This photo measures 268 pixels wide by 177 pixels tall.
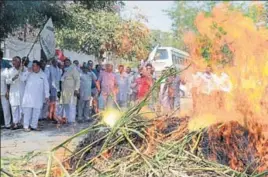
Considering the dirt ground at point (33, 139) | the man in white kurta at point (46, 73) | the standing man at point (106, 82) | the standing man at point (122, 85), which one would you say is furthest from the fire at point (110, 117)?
the standing man at point (122, 85)

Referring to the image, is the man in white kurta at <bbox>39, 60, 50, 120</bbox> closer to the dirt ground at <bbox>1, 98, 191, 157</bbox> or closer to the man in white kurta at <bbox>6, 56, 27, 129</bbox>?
the dirt ground at <bbox>1, 98, 191, 157</bbox>

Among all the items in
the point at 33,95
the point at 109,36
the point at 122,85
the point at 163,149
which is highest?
the point at 109,36

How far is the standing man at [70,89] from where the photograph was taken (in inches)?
499

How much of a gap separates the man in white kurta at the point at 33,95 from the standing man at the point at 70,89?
4.50ft

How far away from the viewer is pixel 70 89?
42.0ft

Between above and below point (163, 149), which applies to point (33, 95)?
above

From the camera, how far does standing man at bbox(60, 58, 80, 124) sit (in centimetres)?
1267

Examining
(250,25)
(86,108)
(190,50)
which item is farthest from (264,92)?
(86,108)

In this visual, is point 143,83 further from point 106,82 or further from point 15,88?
point 15,88

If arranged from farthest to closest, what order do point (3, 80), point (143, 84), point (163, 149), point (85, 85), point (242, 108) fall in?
point (85, 85) → point (143, 84) → point (3, 80) → point (242, 108) → point (163, 149)

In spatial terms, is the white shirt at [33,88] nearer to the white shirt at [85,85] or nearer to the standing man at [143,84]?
the white shirt at [85,85]

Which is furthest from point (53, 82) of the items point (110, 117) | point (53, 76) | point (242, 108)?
point (242, 108)

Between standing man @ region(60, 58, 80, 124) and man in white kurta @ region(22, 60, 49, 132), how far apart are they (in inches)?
54.0

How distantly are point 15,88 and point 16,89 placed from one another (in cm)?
3
